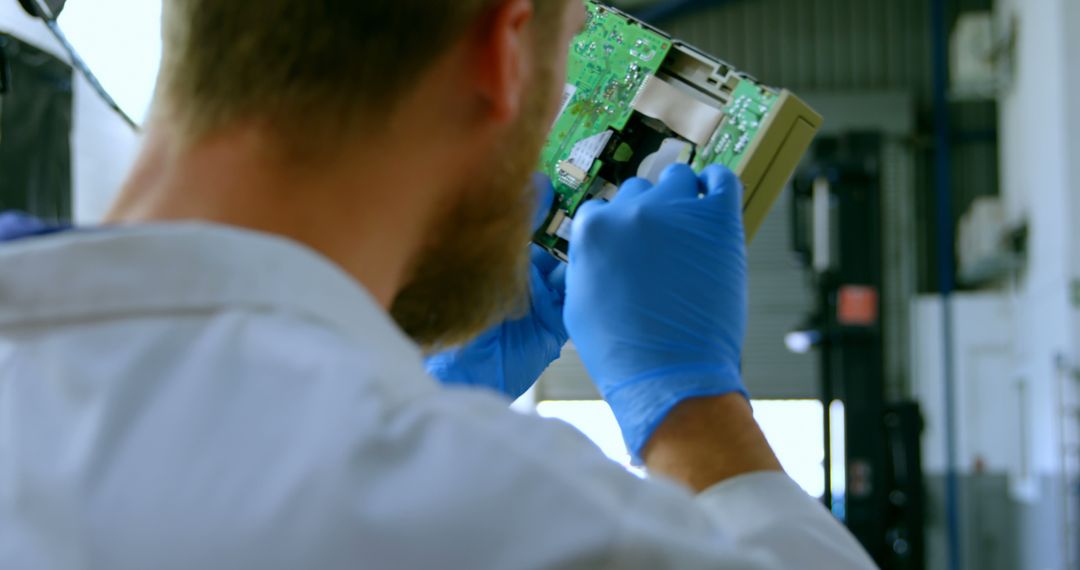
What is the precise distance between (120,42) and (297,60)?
1.07m

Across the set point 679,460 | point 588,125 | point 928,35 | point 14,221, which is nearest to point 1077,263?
point 928,35

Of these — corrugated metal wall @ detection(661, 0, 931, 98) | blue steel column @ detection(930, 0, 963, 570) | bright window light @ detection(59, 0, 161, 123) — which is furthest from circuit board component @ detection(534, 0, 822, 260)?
corrugated metal wall @ detection(661, 0, 931, 98)

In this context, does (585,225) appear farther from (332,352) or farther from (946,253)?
(946,253)

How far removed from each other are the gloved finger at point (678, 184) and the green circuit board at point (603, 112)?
0.11m

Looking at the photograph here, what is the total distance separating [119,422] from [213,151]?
0.21 meters

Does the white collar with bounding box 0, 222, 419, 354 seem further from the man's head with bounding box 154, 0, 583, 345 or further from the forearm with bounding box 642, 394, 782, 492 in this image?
the forearm with bounding box 642, 394, 782, 492

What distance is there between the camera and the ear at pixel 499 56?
771 mm

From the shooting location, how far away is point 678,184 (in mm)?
1204

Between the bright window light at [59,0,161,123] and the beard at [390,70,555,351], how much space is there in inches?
33.5

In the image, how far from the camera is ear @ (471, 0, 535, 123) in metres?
0.77

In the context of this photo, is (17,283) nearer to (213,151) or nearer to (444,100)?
(213,151)

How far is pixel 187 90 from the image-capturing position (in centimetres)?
72

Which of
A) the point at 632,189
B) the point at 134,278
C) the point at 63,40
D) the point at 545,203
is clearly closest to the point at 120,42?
the point at 63,40

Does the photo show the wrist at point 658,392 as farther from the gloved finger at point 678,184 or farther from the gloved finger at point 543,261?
the gloved finger at point 543,261
